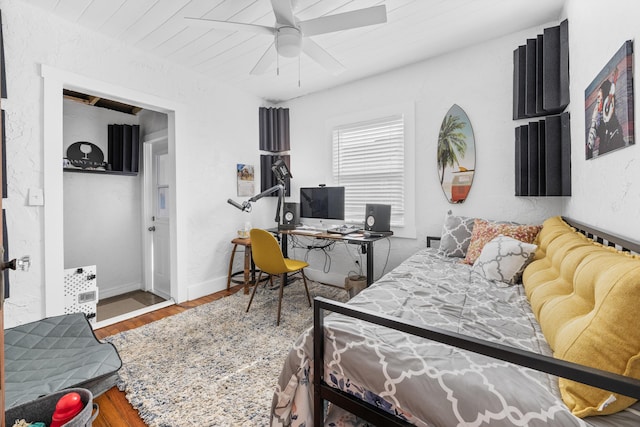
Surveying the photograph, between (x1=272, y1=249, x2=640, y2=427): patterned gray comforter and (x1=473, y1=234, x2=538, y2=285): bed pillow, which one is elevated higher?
(x1=473, y1=234, x2=538, y2=285): bed pillow

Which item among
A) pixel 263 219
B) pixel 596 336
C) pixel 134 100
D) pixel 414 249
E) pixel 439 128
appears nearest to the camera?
pixel 596 336

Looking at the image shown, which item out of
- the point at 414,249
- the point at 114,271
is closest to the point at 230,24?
the point at 414,249

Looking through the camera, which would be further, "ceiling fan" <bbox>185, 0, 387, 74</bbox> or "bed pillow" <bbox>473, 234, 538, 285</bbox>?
"bed pillow" <bbox>473, 234, 538, 285</bbox>

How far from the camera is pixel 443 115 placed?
9.43 feet

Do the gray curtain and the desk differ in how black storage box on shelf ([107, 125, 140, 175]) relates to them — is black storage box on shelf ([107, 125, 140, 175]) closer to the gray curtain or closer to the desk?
the gray curtain

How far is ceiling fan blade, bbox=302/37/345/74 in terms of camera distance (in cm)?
204

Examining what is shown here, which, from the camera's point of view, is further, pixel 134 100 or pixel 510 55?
→ pixel 134 100

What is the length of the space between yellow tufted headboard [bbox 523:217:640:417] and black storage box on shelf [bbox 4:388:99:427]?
68.5 inches

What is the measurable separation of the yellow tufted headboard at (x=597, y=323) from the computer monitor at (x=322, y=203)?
2321 mm

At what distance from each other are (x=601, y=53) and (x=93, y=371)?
3.20 meters

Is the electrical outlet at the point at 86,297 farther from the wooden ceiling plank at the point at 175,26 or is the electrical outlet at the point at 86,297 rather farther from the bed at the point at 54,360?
the wooden ceiling plank at the point at 175,26

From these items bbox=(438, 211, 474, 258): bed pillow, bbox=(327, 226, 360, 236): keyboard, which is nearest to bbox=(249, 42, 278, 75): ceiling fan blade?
bbox=(327, 226, 360, 236): keyboard

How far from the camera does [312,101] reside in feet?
12.5

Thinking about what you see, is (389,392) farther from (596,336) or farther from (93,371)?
(93,371)
